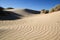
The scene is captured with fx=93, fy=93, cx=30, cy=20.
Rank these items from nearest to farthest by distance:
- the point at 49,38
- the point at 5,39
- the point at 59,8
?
the point at 5,39, the point at 49,38, the point at 59,8

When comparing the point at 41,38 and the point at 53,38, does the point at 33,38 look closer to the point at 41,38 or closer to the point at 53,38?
the point at 41,38

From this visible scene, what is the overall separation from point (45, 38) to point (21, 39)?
1.08 meters

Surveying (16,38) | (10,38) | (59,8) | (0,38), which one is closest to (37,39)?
(16,38)

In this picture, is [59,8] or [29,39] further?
[59,8]

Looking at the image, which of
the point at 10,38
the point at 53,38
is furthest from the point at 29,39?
the point at 53,38

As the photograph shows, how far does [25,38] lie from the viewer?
13.5 ft

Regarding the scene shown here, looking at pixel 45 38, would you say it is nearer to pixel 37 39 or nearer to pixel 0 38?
pixel 37 39

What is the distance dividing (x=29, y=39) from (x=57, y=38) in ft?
4.21

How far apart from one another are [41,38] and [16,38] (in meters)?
1.11

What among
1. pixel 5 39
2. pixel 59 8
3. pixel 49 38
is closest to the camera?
pixel 5 39

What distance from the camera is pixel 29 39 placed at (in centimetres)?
404

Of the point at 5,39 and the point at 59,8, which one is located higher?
the point at 59,8

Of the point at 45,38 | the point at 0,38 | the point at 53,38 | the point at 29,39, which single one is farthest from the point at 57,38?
the point at 0,38

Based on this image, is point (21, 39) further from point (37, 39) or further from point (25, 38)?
point (37, 39)
